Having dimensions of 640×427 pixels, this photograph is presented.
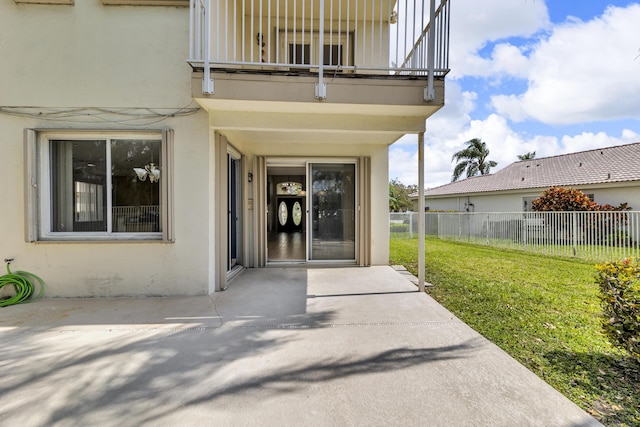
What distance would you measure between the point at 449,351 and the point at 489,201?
18.1 m

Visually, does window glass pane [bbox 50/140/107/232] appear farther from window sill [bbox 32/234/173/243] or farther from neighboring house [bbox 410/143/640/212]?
neighboring house [bbox 410/143/640/212]

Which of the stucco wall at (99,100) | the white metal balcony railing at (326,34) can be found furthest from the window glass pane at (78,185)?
the white metal balcony railing at (326,34)

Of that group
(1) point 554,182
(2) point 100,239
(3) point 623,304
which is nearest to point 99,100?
(2) point 100,239

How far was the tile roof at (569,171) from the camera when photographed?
13086mm

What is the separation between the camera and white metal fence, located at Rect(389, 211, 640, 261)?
7.95 meters

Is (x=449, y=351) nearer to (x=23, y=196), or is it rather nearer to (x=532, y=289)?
(x=532, y=289)

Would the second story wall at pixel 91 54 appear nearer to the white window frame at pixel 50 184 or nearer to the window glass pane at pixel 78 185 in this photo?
the white window frame at pixel 50 184

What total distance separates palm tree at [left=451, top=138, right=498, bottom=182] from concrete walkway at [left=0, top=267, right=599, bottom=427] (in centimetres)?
2987

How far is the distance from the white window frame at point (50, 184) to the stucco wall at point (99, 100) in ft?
0.35

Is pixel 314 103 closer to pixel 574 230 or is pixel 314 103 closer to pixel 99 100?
pixel 99 100

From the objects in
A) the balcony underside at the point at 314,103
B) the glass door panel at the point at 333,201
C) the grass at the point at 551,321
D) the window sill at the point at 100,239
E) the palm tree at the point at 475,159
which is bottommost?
the grass at the point at 551,321

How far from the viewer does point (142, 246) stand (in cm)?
457

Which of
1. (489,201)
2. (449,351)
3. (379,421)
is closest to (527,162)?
(489,201)

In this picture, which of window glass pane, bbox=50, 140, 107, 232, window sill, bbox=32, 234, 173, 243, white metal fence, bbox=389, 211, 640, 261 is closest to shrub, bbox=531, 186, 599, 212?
white metal fence, bbox=389, 211, 640, 261
